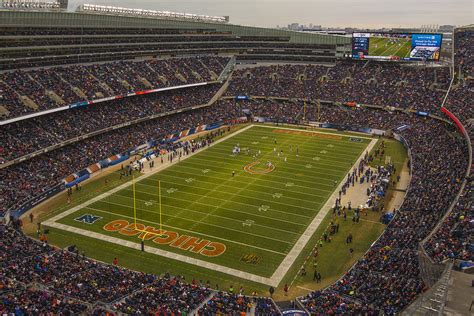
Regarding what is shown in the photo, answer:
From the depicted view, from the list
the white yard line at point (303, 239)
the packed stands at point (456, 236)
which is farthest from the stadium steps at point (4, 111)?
the packed stands at point (456, 236)

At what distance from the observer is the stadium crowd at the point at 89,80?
4103cm

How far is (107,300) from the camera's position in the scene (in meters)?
18.4

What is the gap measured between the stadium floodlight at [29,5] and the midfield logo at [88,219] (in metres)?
A: 24.9

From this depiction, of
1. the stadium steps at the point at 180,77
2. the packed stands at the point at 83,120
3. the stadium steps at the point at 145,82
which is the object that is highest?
the stadium steps at the point at 180,77

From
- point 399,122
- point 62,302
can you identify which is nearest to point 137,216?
point 62,302

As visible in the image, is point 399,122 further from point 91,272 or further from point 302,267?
point 91,272

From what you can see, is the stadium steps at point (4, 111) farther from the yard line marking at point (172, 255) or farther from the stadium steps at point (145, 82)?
the stadium steps at point (145, 82)

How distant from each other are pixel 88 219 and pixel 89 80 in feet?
80.8

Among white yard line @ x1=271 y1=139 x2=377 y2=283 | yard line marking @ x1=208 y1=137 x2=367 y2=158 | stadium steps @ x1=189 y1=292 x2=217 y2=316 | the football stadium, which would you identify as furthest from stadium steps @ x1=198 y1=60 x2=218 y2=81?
stadium steps @ x1=189 y1=292 x2=217 y2=316

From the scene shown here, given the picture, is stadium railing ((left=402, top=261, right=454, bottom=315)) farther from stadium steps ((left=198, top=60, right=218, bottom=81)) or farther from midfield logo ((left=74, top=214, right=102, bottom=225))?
stadium steps ((left=198, top=60, right=218, bottom=81))

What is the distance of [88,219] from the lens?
29828mm

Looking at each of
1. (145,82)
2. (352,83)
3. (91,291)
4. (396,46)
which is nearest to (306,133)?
(352,83)

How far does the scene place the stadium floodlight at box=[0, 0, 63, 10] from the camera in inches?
1689

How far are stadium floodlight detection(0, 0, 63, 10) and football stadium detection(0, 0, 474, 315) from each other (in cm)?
27
